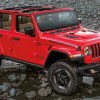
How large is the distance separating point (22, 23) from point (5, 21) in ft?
2.94

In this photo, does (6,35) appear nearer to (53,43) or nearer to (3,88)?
(3,88)

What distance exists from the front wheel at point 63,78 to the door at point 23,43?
0.96 meters

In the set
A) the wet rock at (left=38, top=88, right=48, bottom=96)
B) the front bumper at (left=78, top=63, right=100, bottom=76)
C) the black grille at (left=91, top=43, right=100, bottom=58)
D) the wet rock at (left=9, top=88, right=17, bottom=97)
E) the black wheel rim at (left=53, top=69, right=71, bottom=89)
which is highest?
the black grille at (left=91, top=43, right=100, bottom=58)

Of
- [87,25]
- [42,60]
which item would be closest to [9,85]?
[42,60]

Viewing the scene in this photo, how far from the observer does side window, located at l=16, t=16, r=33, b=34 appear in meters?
9.94

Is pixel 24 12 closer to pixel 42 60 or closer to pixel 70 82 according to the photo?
pixel 42 60

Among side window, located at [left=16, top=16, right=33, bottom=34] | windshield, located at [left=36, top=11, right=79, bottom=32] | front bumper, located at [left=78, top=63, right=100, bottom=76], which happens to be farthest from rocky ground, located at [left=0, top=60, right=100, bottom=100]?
windshield, located at [left=36, top=11, right=79, bottom=32]

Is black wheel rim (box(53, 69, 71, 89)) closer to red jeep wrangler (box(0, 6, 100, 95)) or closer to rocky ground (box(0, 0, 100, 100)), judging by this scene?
red jeep wrangler (box(0, 6, 100, 95))

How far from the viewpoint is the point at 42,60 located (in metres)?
9.59

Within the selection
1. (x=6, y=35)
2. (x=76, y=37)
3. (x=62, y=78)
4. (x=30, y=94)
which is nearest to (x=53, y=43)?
(x=76, y=37)

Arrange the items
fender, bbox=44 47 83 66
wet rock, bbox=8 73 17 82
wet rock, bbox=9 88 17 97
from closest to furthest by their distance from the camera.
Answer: fender, bbox=44 47 83 66 < wet rock, bbox=9 88 17 97 < wet rock, bbox=8 73 17 82

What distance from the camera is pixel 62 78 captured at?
29.4 ft

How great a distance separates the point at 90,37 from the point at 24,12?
214 centimetres

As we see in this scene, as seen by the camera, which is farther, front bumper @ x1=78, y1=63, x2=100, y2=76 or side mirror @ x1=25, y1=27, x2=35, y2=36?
side mirror @ x1=25, y1=27, x2=35, y2=36
